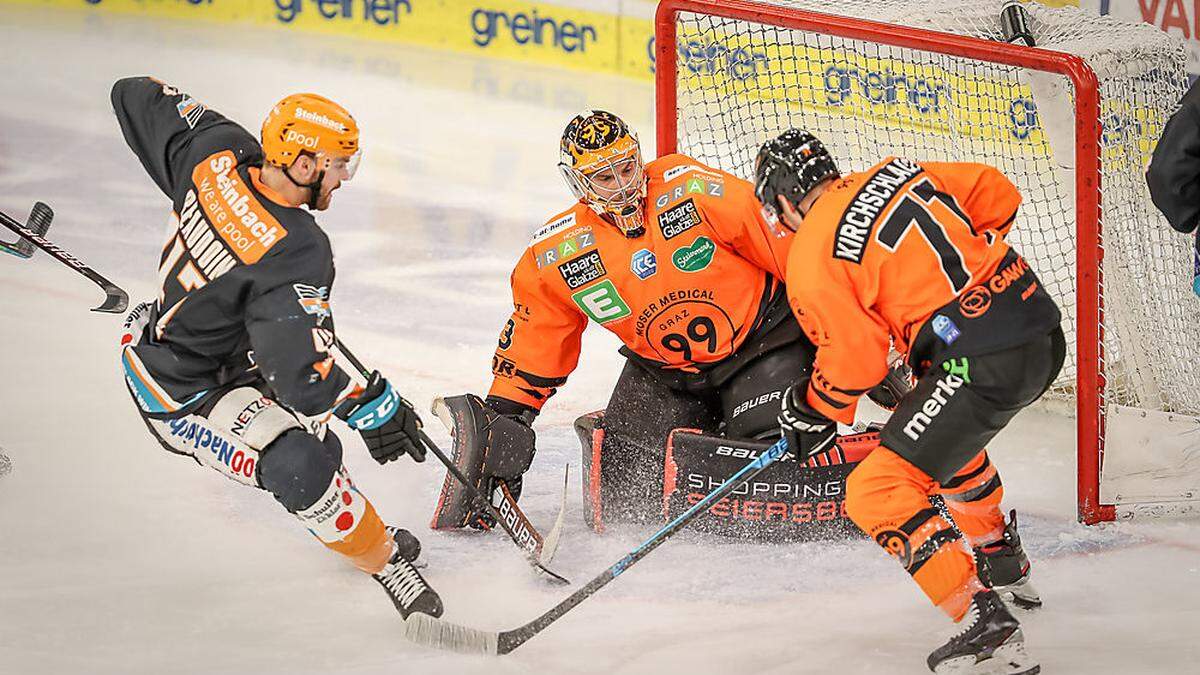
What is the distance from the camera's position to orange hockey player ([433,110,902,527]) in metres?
3.60

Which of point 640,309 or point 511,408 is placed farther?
point 511,408

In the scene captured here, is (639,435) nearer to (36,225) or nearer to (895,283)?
(895,283)

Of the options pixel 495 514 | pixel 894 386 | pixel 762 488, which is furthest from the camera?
pixel 894 386

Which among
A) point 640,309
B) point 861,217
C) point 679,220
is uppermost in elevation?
point 861,217

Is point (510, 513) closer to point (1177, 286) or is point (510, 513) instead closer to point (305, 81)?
point (1177, 286)

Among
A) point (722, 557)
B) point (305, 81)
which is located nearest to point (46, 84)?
point (305, 81)

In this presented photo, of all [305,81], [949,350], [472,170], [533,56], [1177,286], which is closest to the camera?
[949,350]

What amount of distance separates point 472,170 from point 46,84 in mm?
2279

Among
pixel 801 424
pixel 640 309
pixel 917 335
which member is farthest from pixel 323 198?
pixel 917 335

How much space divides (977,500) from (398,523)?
150cm

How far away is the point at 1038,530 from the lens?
375 cm

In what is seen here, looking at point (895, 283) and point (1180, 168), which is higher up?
point (1180, 168)

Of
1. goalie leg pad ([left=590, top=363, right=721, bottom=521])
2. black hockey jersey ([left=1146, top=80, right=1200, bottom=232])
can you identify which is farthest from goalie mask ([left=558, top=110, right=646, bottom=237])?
black hockey jersey ([left=1146, top=80, right=1200, bottom=232])

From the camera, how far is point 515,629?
309 centimetres
